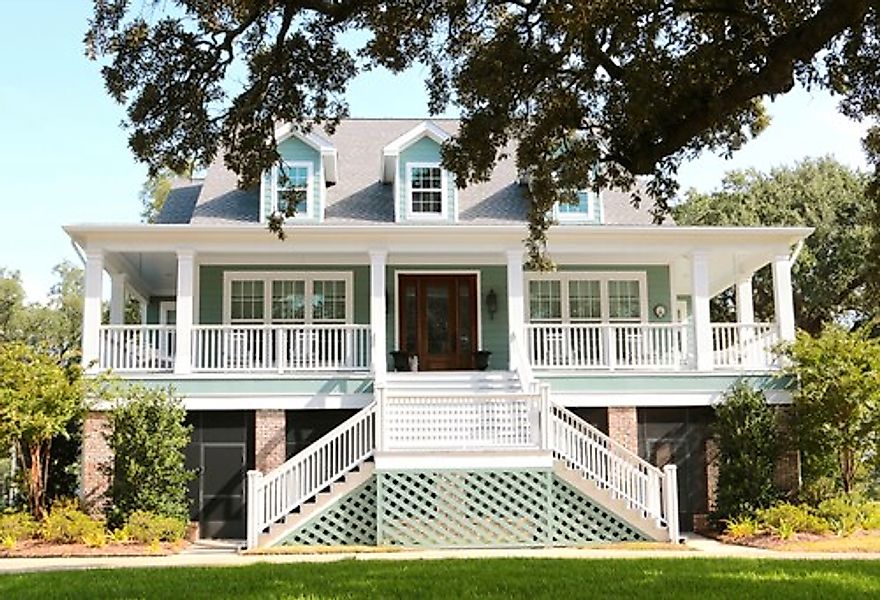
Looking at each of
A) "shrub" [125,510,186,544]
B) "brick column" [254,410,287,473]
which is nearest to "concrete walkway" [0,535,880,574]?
"shrub" [125,510,186,544]

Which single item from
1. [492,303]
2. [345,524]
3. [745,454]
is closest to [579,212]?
[492,303]

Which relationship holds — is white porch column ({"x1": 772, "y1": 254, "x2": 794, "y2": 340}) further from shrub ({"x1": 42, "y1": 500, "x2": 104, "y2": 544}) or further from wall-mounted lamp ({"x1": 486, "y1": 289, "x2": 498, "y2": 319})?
shrub ({"x1": 42, "y1": 500, "x2": 104, "y2": 544})

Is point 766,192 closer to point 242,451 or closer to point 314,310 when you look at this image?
point 314,310

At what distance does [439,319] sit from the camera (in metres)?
21.1

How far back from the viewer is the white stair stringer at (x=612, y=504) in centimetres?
1523

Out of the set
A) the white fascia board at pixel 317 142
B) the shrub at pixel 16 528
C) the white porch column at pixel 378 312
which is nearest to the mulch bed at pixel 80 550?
the shrub at pixel 16 528

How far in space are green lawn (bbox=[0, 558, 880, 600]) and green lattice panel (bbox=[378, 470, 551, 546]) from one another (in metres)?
4.33

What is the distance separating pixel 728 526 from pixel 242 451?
8.50m

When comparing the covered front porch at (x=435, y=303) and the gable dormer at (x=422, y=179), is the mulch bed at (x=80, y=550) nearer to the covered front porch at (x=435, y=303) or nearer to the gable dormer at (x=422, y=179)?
the covered front porch at (x=435, y=303)

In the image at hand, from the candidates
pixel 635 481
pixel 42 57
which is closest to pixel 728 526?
pixel 635 481

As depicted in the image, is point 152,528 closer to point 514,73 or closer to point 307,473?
point 307,473

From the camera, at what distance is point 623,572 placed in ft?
31.1

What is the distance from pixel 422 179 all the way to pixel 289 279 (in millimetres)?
3520

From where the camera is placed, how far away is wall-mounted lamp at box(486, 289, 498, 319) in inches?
827
